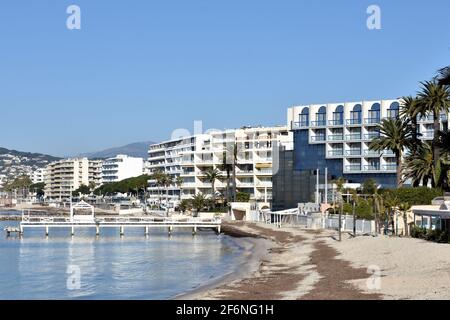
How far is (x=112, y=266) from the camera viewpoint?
180 ft

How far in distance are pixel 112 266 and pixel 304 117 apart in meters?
65.0

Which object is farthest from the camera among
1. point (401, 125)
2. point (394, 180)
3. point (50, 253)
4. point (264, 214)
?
point (264, 214)

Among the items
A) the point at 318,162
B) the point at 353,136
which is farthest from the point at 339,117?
the point at 318,162

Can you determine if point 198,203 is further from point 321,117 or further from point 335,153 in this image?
point 335,153

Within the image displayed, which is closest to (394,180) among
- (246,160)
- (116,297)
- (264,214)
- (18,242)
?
(264,214)

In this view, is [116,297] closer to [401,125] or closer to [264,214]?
[401,125]

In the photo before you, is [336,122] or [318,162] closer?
[336,122]

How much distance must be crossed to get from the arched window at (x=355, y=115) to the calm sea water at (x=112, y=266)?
113ft

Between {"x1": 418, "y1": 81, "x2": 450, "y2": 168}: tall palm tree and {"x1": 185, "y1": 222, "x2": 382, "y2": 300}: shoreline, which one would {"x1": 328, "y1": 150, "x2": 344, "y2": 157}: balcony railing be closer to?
{"x1": 418, "y1": 81, "x2": 450, "y2": 168}: tall palm tree

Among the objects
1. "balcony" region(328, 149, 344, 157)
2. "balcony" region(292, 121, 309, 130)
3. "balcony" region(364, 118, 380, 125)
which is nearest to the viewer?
"balcony" region(364, 118, 380, 125)

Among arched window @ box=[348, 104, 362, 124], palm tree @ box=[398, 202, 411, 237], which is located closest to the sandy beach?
palm tree @ box=[398, 202, 411, 237]

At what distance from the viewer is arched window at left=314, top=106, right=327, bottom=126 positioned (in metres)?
112

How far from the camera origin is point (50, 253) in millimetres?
68438
